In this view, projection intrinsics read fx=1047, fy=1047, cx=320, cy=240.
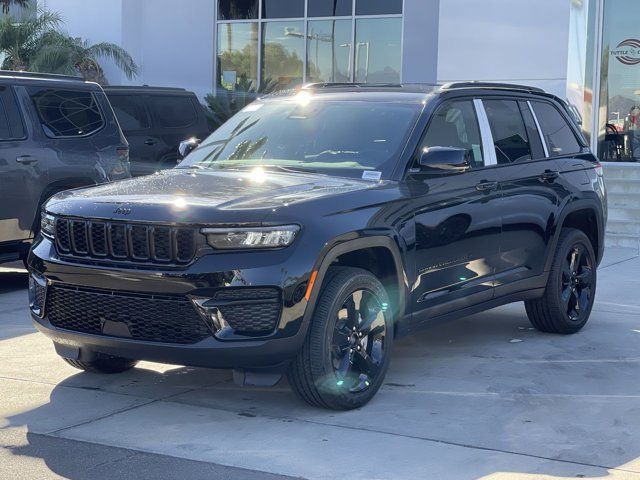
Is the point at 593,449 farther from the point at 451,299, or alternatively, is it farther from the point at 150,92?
the point at 150,92

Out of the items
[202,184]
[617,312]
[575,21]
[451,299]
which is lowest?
[617,312]

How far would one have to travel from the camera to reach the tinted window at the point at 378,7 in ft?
72.3

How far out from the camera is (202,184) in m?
6.01

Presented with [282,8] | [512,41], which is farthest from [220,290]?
[282,8]

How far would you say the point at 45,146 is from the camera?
999 centimetres

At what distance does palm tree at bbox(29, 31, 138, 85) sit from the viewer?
2197 centimetres

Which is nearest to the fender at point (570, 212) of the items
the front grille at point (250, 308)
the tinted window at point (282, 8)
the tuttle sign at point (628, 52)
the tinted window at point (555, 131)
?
the tinted window at point (555, 131)

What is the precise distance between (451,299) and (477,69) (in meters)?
10.9

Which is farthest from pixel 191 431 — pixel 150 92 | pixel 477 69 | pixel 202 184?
pixel 477 69

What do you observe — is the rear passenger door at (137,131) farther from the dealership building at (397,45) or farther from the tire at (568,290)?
the tire at (568,290)

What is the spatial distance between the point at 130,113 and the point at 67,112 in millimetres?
4964

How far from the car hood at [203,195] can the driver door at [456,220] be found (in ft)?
1.69

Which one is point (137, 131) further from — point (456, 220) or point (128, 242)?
point (128, 242)

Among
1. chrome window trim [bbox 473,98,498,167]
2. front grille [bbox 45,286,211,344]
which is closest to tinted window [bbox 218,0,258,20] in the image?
chrome window trim [bbox 473,98,498,167]
